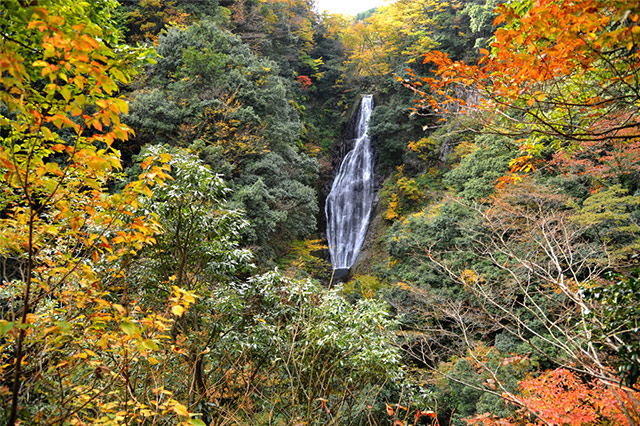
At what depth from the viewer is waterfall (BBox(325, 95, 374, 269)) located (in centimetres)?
1810

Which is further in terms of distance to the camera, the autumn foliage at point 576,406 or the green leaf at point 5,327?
the autumn foliage at point 576,406

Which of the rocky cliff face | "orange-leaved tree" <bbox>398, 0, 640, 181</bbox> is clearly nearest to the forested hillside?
"orange-leaved tree" <bbox>398, 0, 640, 181</bbox>

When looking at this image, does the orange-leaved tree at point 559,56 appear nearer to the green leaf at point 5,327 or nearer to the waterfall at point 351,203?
the green leaf at point 5,327

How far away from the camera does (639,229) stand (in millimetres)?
6012

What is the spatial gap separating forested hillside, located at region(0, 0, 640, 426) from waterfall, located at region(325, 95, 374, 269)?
0.67m

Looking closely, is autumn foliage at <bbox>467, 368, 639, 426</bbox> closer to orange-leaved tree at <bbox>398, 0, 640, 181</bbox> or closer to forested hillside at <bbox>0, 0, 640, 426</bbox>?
forested hillside at <bbox>0, 0, 640, 426</bbox>

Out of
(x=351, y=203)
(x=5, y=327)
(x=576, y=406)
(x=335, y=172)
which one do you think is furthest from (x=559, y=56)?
(x=335, y=172)

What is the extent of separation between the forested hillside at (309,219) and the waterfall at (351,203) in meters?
0.67

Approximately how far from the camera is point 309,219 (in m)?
13.0

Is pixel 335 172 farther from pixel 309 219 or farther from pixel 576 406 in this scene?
pixel 576 406

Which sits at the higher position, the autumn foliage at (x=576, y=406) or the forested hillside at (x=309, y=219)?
the forested hillside at (x=309, y=219)

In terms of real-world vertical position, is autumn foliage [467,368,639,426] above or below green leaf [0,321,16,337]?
below

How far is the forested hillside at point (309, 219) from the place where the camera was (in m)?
1.94

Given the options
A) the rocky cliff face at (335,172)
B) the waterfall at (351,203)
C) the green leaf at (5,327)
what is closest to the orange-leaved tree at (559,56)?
the green leaf at (5,327)
